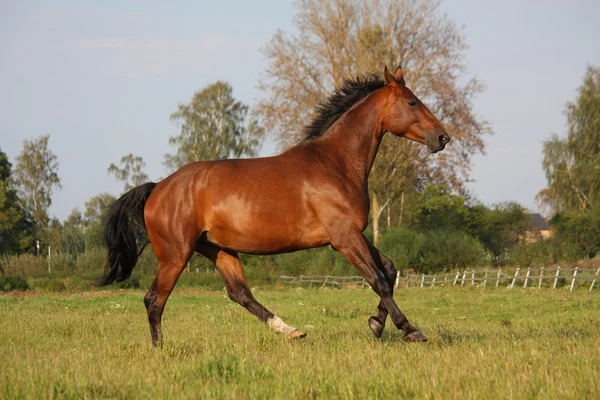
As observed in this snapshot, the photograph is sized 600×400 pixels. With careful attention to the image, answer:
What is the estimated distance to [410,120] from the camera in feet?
32.2

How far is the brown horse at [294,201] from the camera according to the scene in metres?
9.12

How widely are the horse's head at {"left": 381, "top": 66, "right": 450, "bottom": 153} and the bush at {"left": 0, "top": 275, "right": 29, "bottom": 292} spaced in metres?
29.2

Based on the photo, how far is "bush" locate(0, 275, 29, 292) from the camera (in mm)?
35678

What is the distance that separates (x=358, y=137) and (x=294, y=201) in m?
1.21

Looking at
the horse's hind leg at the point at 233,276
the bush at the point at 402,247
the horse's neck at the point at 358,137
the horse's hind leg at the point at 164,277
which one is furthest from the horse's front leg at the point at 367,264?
the bush at the point at 402,247

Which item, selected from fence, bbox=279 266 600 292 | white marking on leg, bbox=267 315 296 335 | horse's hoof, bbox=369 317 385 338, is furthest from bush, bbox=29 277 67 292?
horse's hoof, bbox=369 317 385 338

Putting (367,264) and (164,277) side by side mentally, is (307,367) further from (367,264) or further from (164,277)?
(164,277)

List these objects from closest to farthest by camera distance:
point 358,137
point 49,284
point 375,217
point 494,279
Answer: point 358,137 → point 494,279 → point 49,284 → point 375,217

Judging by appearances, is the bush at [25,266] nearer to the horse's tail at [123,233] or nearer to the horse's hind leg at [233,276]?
the horse's tail at [123,233]

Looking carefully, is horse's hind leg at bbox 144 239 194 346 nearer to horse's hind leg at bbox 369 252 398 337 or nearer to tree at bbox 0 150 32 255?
horse's hind leg at bbox 369 252 398 337

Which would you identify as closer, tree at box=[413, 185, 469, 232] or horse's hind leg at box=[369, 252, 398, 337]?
horse's hind leg at box=[369, 252, 398, 337]

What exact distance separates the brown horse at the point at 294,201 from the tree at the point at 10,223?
1722 inches

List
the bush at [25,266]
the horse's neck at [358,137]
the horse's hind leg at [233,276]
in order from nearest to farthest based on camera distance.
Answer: the horse's neck at [358,137], the horse's hind leg at [233,276], the bush at [25,266]

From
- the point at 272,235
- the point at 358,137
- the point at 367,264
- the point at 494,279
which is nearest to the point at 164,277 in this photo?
the point at 272,235
